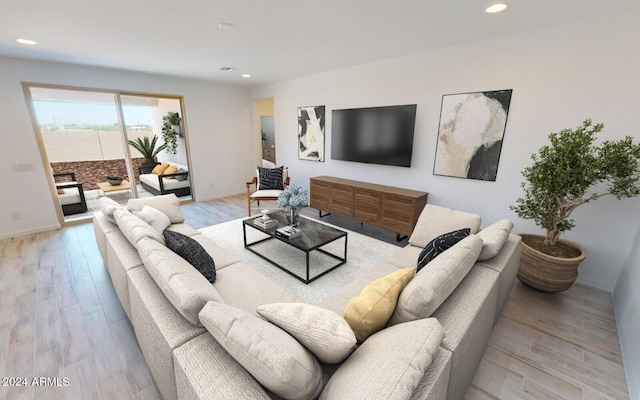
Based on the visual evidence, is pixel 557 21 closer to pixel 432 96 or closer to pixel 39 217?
pixel 432 96

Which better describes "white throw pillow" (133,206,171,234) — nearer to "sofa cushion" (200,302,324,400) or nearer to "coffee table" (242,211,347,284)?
"coffee table" (242,211,347,284)

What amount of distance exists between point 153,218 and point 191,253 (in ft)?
3.85

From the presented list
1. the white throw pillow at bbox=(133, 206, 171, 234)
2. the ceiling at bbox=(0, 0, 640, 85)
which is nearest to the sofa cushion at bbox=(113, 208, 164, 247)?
the white throw pillow at bbox=(133, 206, 171, 234)

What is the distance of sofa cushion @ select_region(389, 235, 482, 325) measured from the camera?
118 cm

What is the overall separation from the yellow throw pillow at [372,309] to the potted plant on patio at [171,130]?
20.5 feet

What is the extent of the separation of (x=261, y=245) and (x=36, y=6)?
3.01 metres

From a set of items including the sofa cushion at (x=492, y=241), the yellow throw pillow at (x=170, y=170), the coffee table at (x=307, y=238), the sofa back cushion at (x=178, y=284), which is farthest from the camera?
the yellow throw pillow at (x=170, y=170)

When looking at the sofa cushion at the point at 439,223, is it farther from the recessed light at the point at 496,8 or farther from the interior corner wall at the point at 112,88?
the interior corner wall at the point at 112,88

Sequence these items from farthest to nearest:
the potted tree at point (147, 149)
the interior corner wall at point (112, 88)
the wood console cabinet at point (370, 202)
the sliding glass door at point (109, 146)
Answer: the potted tree at point (147, 149) → the sliding glass door at point (109, 146) → the interior corner wall at point (112, 88) → the wood console cabinet at point (370, 202)

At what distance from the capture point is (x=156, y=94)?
16.1ft

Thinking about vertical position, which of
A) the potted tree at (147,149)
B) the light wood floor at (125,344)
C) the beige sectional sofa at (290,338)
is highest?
the potted tree at (147,149)

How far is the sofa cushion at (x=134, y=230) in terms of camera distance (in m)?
1.81

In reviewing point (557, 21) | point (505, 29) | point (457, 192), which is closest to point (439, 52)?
point (505, 29)

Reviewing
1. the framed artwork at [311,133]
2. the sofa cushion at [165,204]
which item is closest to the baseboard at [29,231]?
the sofa cushion at [165,204]
